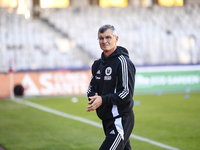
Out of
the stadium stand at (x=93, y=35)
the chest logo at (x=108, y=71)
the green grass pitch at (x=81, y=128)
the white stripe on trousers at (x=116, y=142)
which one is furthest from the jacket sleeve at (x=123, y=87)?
the stadium stand at (x=93, y=35)

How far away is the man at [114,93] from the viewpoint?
12.3ft

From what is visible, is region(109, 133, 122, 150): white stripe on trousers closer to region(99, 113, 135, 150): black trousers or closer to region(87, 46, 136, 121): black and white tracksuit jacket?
region(99, 113, 135, 150): black trousers

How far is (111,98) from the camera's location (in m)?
3.76

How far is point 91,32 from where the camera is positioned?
2292 centimetres

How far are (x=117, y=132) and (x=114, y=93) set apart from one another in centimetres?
44

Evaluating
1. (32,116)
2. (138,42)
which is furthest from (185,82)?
(32,116)

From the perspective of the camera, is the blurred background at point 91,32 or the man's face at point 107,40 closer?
the man's face at point 107,40

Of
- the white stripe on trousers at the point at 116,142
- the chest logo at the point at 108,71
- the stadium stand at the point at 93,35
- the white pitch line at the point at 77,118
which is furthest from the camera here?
the stadium stand at the point at 93,35

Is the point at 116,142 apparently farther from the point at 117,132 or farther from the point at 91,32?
the point at 91,32

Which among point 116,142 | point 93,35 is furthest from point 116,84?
point 93,35

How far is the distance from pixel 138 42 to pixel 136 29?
105 centimetres

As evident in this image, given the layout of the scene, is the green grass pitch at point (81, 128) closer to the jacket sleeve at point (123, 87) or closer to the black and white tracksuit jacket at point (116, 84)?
the black and white tracksuit jacket at point (116, 84)

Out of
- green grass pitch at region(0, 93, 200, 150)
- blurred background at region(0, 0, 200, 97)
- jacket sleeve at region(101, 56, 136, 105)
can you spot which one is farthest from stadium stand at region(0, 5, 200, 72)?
jacket sleeve at region(101, 56, 136, 105)

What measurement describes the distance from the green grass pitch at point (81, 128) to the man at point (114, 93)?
2.70m
